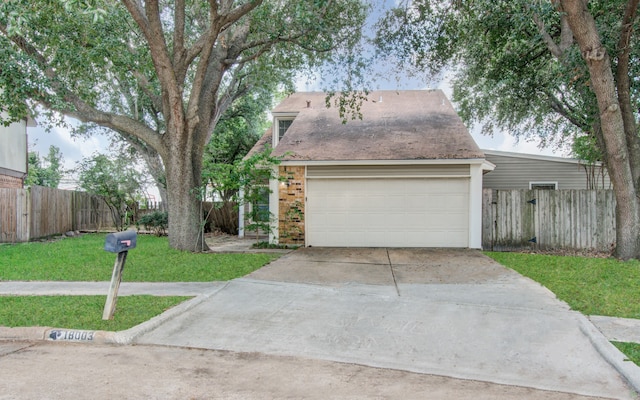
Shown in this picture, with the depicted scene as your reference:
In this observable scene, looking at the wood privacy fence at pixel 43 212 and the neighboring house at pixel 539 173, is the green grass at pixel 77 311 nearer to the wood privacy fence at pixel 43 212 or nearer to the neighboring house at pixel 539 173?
the wood privacy fence at pixel 43 212

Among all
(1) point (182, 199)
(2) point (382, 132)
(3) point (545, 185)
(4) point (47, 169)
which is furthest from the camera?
(4) point (47, 169)

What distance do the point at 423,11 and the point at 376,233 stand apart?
614cm

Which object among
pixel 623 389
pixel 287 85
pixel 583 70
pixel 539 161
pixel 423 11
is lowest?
pixel 623 389

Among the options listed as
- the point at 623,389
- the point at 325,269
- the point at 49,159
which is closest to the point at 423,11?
the point at 325,269

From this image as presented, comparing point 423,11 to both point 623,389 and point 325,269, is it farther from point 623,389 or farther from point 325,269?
point 623,389

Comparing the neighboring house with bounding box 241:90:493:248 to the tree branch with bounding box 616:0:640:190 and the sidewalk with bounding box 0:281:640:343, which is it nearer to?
the tree branch with bounding box 616:0:640:190

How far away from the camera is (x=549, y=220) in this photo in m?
11.6

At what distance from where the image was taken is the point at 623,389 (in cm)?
333

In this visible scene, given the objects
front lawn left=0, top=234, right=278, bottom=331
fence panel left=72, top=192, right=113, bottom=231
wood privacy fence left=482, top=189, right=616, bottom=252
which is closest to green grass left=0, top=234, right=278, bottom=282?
front lawn left=0, top=234, right=278, bottom=331

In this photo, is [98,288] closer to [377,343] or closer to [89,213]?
[377,343]

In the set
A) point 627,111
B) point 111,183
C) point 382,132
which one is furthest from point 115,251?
point 111,183

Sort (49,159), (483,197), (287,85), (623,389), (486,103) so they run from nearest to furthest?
(623,389), (483,197), (287,85), (486,103), (49,159)

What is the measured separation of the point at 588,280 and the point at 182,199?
8934mm

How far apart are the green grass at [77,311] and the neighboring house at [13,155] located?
471 inches
